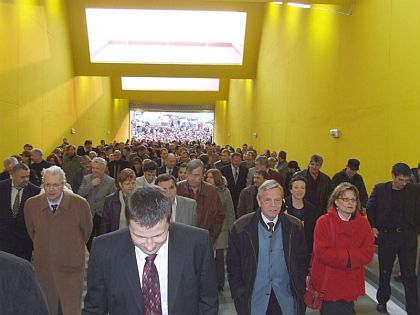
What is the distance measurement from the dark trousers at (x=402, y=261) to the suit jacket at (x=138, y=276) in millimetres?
3591

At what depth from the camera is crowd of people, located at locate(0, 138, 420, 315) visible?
8.25 ft

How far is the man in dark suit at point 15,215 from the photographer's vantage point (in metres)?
5.36

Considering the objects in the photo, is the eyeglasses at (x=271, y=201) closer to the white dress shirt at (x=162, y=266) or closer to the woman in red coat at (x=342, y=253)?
the woman in red coat at (x=342, y=253)

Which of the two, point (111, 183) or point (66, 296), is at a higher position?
point (111, 183)

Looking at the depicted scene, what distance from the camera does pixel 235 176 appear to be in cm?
936

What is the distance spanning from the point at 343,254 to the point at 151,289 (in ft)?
7.08

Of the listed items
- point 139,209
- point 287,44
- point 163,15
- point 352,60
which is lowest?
point 139,209

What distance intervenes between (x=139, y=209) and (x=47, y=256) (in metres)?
2.94

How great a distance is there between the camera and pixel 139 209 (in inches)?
90.8

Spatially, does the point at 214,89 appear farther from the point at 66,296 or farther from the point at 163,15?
the point at 66,296

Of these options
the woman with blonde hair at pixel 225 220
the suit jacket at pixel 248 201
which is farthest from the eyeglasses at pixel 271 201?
the suit jacket at pixel 248 201

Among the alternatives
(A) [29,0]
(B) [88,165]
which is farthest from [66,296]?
(A) [29,0]

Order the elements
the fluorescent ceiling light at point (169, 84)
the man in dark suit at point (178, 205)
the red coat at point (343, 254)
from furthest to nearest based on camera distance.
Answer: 1. the fluorescent ceiling light at point (169, 84)
2. the man in dark suit at point (178, 205)
3. the red coat at point (343, 254)

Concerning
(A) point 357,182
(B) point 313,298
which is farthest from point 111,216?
(A) point 357,182
